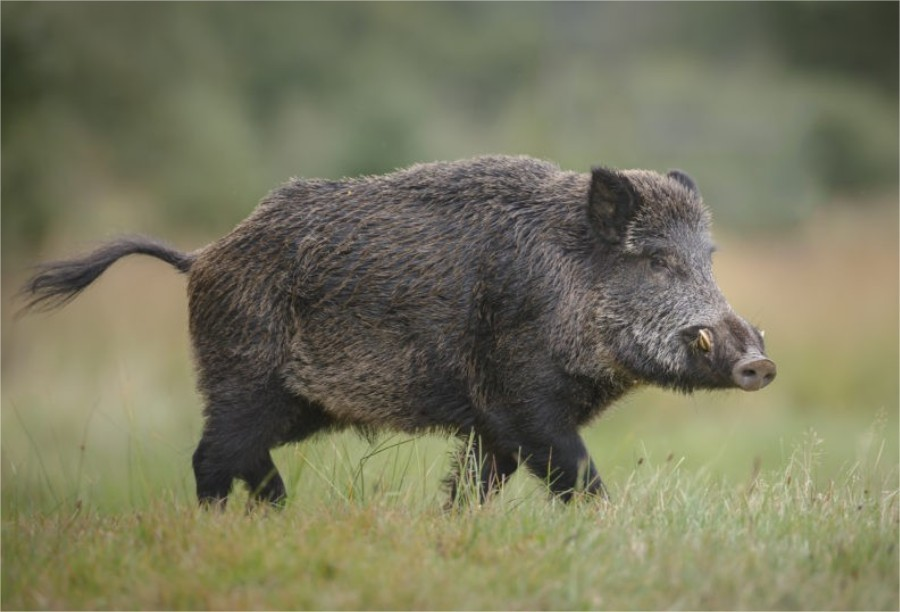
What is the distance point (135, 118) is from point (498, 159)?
17089mm

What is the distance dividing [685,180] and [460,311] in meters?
1.28

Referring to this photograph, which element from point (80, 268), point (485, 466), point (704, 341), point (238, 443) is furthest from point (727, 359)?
point (80, 268)

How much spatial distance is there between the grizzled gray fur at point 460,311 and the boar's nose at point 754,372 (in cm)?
16

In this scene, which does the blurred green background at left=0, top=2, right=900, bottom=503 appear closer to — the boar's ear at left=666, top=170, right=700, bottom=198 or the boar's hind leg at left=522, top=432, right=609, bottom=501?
the boar's hind leg at left=522, top=432, right=609, bottom=501

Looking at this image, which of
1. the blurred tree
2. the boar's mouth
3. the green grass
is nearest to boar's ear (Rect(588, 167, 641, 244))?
the boar's mouth

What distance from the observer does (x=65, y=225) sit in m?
18.6

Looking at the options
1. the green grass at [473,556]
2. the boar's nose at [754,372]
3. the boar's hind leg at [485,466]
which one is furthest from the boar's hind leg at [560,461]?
the boar's nose at [754,372]

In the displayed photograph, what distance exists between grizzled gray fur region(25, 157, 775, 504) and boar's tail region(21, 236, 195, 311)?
0.06 feet

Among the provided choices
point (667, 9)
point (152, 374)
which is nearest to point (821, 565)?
point (152, 374)

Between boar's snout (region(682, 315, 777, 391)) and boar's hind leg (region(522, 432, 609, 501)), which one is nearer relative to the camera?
boar's snout (region(682, 315, 777, 391))

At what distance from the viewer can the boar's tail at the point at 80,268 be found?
20.9ft

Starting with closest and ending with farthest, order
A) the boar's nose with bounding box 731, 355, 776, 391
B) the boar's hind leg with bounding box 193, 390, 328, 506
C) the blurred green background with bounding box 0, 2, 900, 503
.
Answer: the boar's nose with bounding box 731, 355, 776, 391 < the boar's hind leg with bounding box 193, 390, 328, 506 < the blurred green background with bounding box 0, 2, 900, 503

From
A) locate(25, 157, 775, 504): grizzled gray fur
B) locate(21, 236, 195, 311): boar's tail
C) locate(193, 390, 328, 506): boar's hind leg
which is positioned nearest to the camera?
locate(25, 157, 775, 504): grizzled gray fur

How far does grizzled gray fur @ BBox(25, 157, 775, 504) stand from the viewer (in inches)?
226
